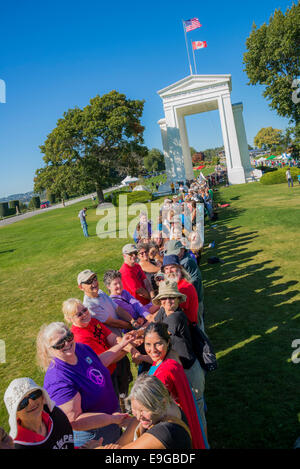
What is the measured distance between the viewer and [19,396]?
2121 millimetres

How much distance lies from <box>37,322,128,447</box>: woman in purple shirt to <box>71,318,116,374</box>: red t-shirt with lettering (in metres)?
0.54

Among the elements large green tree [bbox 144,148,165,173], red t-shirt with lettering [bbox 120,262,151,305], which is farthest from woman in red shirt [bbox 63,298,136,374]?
large green tree [bbox 144,148,165,173]

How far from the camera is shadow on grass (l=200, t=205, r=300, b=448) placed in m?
3.64

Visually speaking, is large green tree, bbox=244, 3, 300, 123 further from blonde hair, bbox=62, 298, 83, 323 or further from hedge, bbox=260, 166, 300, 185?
blonde hair, bbox=62, 298, 83, 323

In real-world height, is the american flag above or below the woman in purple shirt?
above

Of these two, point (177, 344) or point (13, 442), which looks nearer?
point (13, 442)

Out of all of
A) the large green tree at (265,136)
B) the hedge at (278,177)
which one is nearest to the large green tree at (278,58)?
the hedge at (278,177)

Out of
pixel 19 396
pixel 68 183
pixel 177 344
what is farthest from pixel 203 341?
pixel 68 183

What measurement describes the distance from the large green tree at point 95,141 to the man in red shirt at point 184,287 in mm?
33251

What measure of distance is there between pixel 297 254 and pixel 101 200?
104 feet

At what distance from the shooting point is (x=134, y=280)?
5523 mm

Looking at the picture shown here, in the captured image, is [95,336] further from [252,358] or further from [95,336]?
[252,358]
